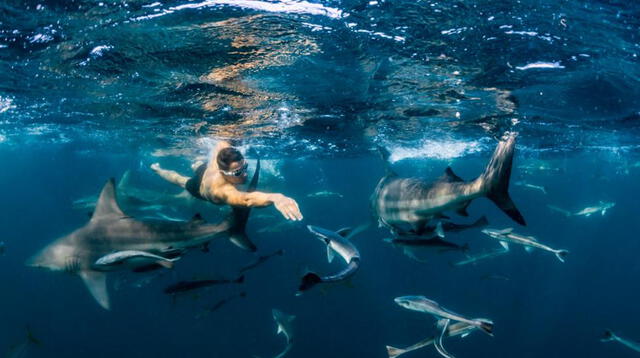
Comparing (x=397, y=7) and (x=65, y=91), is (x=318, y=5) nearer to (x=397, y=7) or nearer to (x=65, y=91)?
(x=397, y=7)

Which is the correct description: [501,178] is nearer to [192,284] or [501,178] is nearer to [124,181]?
[192,284]

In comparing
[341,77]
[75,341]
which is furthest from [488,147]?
[75,341]

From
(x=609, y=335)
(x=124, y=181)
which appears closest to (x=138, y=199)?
(x=124, y=181)

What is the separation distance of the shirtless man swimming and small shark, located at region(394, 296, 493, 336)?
2.89 metres

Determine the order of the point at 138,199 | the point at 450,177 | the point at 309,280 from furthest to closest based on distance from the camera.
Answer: the point at 138,199, the point at 450,177, the point at 309,280

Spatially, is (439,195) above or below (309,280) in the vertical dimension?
below

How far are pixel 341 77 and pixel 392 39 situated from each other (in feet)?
10.5

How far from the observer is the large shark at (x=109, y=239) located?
745cm

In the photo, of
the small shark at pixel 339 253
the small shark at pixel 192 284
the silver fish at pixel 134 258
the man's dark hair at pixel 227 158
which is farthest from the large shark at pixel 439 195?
the silver fish at pixel 134 258

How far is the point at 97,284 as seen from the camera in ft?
25.1

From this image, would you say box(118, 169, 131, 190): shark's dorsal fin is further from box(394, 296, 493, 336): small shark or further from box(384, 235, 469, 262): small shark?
box(394, 296, 493, 336): small shark

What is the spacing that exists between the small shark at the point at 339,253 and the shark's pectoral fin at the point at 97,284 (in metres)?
4.95

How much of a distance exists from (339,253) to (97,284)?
5.80m

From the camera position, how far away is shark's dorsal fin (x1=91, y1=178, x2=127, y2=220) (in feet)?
26.8
